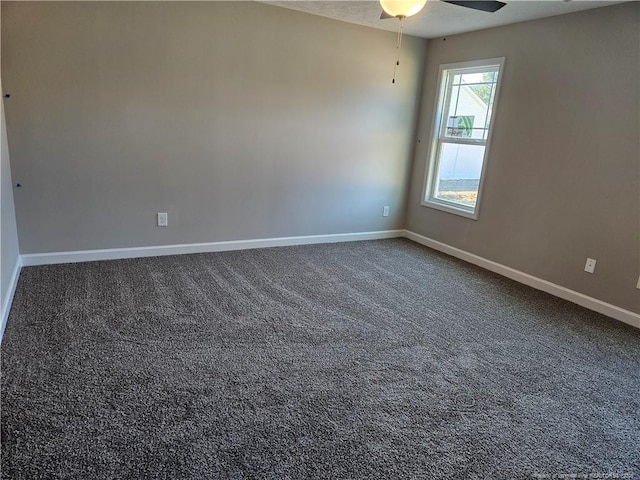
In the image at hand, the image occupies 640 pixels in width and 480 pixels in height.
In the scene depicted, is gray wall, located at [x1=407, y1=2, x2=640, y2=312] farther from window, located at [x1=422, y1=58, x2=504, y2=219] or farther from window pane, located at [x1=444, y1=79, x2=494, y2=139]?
window pane, located at [x1=444, y1=79, x2=494, y2=139]

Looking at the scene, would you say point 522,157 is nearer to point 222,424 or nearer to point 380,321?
point 380,321

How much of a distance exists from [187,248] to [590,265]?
359 centimetres

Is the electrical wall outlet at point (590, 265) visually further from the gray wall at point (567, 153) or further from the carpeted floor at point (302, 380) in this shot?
the carpeted floor at point (302, 380)

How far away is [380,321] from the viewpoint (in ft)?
9.65

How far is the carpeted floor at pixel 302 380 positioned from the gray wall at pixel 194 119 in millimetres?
623

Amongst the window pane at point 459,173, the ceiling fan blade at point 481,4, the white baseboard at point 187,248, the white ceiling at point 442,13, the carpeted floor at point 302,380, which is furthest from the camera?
the window pane at point 459,173

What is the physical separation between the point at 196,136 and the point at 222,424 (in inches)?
110

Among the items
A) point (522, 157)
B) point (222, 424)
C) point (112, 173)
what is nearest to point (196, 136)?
point (112, 173)

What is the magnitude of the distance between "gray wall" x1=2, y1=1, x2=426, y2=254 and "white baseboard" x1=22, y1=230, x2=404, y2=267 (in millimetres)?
64

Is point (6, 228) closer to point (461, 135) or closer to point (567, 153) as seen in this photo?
point (461, 135)

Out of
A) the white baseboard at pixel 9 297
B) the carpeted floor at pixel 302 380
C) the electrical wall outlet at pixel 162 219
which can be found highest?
the electrical wall outlet at pixel 162 219

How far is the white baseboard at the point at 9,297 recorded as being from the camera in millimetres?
2478

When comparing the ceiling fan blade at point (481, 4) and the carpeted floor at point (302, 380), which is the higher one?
the ceiling fan blade at point (481, 4)

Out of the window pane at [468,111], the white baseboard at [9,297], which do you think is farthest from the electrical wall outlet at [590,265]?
the white baseboard at [9,297]
